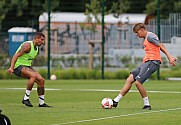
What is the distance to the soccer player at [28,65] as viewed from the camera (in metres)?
16.7

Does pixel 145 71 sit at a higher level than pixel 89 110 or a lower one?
higher

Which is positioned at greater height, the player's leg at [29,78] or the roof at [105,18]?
the roof at [105,18]

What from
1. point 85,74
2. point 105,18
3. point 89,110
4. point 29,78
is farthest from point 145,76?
point 105,18

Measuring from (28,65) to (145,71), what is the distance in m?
2.86

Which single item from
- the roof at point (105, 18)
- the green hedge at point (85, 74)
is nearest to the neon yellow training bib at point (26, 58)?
the green hedge at point (85, 74)

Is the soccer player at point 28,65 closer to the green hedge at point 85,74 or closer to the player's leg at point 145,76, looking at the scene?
the player's leg at point 145,76

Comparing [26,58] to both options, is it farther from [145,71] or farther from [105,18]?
[105,18]

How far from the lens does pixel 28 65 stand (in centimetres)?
Result: 1717

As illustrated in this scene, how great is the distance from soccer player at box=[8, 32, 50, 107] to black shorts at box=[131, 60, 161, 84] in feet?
7.24

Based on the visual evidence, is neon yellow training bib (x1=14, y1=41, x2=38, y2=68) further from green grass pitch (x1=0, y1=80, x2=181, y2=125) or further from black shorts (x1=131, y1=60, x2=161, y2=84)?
black shorts (x1=131, y1=60, x2=161, y2=84)

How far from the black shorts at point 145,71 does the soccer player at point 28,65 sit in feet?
7.24

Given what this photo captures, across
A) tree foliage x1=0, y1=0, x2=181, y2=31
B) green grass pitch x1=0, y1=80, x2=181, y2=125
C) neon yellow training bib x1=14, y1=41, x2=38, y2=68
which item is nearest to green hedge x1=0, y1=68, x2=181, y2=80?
tree foliage x1=0, y1=0, x2=181, y2=31

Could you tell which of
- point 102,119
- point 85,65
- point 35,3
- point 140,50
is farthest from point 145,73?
point 35,3

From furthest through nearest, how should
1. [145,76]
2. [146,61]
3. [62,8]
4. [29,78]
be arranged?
[62,8] → [29,78] → [146,61] → [145,76]
